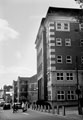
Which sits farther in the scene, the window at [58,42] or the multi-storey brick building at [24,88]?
the multi-storey brick building at [24,88]

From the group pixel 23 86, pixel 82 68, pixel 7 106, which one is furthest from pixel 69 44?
pixel 23 86

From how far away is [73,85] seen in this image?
184 feet

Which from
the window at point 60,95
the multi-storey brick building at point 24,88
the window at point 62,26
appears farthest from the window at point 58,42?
the multi-storey brick building at point 24,88

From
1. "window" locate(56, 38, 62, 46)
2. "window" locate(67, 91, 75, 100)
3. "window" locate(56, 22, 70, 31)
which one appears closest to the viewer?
"window" locate(67, 91, 75, 100)

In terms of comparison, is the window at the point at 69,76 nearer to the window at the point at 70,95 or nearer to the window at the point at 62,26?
the window at the point at 70,95

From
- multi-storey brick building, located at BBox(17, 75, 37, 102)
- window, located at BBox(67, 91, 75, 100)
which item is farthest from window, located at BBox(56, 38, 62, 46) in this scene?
multi-storey brick building, located at BBox(17, 75, 37, 102)

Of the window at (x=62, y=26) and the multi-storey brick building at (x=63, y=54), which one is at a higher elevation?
the window at (x=62, y=26)

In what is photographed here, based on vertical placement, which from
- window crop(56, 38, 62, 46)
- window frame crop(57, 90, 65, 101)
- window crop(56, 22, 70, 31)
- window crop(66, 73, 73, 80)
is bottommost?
window frame crop(57, 90, 65, 101)

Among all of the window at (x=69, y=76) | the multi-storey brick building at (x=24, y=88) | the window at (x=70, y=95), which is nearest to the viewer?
the window at (x=70, y=95)

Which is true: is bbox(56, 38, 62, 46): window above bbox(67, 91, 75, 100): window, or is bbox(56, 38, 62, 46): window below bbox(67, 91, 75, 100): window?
above

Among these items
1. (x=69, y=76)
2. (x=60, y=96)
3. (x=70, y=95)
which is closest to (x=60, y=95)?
(x=60, y=96)

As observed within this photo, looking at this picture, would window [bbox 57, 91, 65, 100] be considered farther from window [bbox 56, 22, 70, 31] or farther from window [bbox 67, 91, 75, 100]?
window [bbox 56, 22, 70, 31]

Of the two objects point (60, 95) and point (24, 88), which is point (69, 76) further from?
point (24, 88)

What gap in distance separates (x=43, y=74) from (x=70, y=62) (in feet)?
29.6
